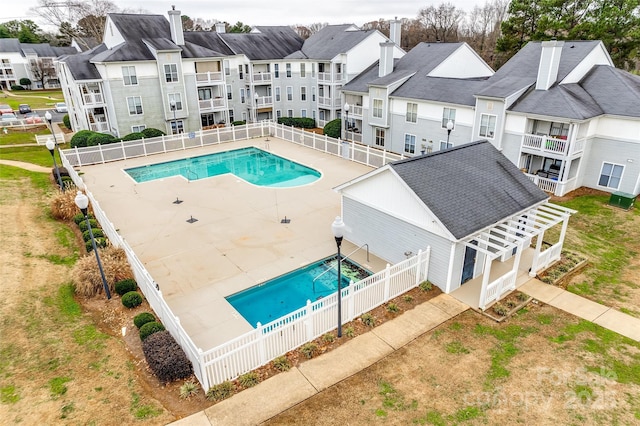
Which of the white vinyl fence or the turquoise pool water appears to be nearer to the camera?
the white vinyl fence

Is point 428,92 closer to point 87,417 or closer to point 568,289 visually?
point 568,289

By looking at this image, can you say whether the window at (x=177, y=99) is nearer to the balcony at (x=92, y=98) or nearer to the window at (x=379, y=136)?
the balcony at (x=92, y=98)

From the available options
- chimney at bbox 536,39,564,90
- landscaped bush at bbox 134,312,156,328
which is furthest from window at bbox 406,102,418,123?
landscaped bush at bbox 134,312,156,328

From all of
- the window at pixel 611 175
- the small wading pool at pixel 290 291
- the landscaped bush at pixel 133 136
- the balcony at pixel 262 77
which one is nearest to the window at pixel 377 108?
the balcony at pixel 262 77

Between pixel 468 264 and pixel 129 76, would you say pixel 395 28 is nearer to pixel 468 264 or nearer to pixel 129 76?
pixel 129 76

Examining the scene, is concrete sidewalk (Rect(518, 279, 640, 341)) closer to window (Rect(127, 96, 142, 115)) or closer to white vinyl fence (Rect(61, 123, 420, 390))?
white vinyl fence (Rect(61, 123, 420, 390))

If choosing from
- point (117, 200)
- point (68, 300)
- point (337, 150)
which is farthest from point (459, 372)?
point (337, 150)

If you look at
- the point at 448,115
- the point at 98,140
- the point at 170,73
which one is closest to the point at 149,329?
the point at 448,115
